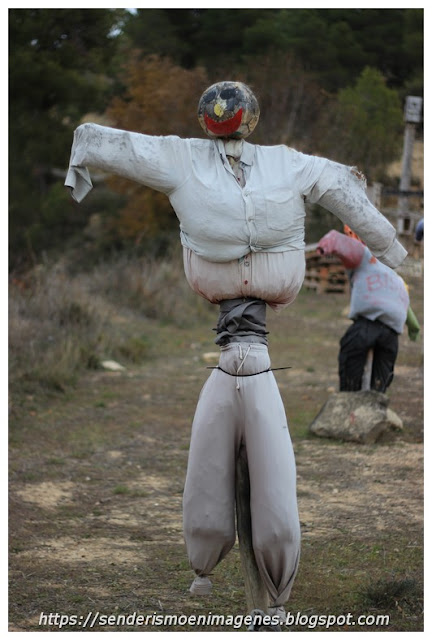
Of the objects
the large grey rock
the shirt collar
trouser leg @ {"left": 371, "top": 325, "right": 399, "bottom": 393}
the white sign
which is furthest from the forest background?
the shirt collar

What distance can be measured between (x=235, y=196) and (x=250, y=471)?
110cm

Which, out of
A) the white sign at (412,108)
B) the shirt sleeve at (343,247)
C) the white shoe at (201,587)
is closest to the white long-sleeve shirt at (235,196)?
the white shoe at (201,587)

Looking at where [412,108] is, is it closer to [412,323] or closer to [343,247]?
[412,323]

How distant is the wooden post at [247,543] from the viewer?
154 inches

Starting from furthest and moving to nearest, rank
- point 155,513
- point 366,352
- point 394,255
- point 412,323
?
point 366,352 → point 412,323 → point 155,513 → point 394,255

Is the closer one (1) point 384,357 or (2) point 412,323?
(2) point 412,323

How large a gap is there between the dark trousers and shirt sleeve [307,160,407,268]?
3.53 metres

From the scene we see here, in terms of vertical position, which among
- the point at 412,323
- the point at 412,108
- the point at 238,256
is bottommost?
the point at 412,323

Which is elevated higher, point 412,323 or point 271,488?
point 412,323

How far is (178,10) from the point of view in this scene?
23.7 meters

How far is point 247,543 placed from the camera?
12.9ft

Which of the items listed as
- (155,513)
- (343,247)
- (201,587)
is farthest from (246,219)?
(343,247)

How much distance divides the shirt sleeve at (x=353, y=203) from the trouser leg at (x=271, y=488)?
2.46ft

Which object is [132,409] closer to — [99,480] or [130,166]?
[99,480]
